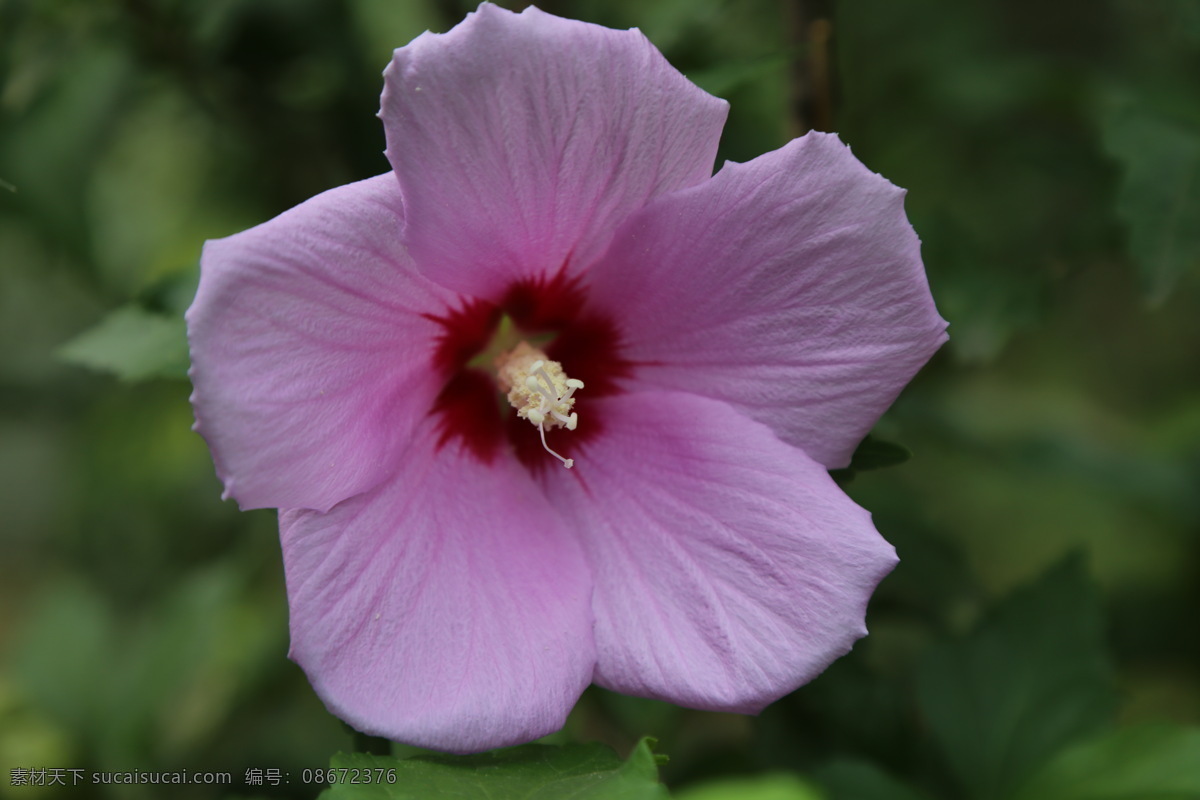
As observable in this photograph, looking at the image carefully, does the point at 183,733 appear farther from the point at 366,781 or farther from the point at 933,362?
the point at 933,362

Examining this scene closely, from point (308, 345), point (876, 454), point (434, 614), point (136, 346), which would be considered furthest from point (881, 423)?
point (136, 346)

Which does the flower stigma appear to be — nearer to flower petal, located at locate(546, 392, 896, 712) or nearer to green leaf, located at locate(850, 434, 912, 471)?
flower petal, located at locate(546, 392, 896, 712)

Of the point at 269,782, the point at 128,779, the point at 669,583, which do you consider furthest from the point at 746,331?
the point at 128,779

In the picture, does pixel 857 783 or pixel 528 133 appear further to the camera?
pixel 857 783

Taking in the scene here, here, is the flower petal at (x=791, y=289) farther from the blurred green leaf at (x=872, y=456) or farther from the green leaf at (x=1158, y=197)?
the green leaf at (x=1158, y=197)

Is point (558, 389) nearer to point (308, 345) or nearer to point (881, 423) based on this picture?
point (308, 345)
